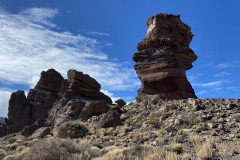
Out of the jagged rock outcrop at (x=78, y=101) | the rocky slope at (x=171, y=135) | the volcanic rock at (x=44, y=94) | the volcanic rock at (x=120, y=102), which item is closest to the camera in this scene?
the rocky slope at (x=171, y=135)

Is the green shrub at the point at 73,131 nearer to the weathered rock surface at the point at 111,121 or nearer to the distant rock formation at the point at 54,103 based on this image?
the weathered rock surface at the point at 111,121

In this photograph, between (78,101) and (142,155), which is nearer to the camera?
(142,155)

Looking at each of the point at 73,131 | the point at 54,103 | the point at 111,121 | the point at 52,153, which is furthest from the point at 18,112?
the point at 52,153

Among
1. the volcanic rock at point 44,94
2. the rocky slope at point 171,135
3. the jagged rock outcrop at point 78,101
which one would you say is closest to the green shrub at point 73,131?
the rocky slope at point 171,135

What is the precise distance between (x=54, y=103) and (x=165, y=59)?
27.0m

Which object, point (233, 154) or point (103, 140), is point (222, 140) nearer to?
point (233, 154)

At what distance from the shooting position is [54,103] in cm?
4122

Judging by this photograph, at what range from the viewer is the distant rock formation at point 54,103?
30.6 metres

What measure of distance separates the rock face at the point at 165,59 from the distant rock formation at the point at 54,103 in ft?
30.3

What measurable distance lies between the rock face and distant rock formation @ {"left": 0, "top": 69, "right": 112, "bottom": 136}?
9223 millimetres

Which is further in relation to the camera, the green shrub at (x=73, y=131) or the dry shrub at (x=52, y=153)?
the green shrub at (x=73, y=131)

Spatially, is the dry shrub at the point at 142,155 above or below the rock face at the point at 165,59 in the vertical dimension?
below

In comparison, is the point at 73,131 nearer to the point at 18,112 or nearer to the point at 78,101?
the point at 78,101

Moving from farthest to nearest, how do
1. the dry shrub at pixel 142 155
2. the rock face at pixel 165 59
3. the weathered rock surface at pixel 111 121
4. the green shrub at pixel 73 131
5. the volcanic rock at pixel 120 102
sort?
the volcanic rock at pixel 120 102
the rock face at pixel 165 59
the weathered rock surface at pixel 111 121
the green shrub at pixel 73 131
the dry shrub at pixel 142 155
